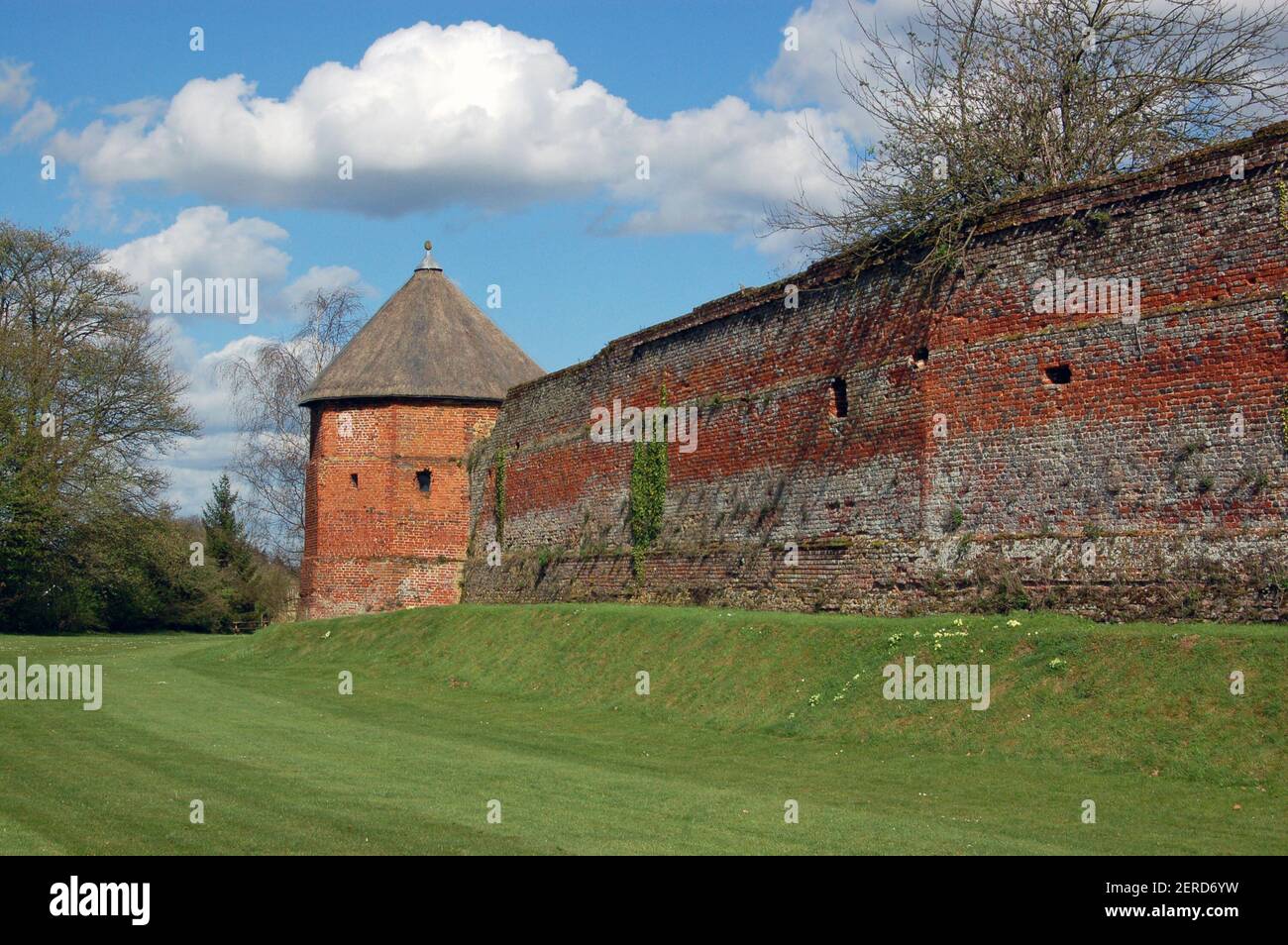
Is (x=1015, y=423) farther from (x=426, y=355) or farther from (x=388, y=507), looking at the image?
(x=426, y=355)

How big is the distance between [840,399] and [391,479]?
56.7 ft

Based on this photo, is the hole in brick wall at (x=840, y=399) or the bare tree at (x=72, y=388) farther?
the bare tree at (x=72, y=388)

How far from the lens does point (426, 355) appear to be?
36250 millimetres

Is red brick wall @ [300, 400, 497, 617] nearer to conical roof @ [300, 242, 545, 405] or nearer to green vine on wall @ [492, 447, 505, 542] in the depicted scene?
conical roof @ [300, 242, 545, 405]

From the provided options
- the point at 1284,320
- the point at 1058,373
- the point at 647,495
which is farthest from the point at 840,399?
the point at 1284,320

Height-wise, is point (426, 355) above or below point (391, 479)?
above

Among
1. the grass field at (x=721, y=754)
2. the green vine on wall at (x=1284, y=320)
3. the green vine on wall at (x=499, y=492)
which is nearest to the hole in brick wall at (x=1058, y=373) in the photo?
the green vine on wall at (x=1284, y=320)

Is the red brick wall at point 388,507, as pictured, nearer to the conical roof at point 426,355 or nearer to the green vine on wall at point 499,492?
the conical roof at point 426,355

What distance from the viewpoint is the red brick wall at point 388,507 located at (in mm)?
35125

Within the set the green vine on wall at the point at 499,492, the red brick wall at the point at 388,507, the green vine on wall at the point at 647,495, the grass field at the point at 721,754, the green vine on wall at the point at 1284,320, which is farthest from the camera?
the red brick wall at the point at 388,507

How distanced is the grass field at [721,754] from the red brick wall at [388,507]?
41.5 feet

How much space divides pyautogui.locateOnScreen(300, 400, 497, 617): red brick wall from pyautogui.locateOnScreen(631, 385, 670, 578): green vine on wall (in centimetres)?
993

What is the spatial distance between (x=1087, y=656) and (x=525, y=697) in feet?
32.5
